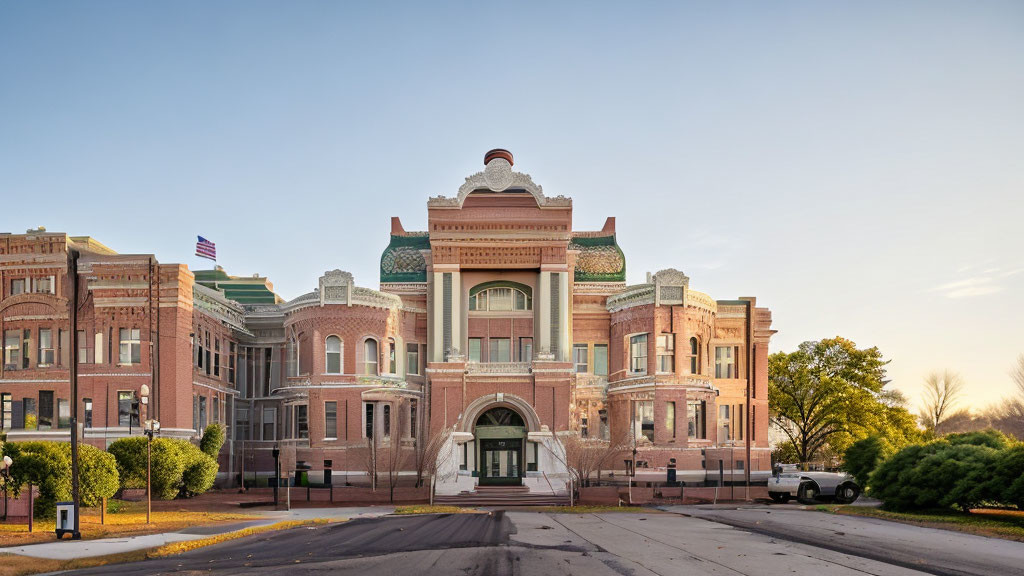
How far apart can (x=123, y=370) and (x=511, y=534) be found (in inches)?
1038

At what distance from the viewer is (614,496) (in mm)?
43812

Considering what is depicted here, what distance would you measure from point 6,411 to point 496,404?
2668 centimetres

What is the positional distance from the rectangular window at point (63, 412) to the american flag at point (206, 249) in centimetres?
1162

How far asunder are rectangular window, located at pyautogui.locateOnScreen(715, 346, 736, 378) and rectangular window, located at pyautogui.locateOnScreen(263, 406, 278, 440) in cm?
3013

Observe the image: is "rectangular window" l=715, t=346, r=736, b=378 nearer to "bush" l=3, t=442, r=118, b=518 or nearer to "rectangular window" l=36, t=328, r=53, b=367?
"bush" l=3, t=442, r=118, b=518

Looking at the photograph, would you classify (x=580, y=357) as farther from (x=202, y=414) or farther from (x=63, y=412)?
(x=63, y=412)

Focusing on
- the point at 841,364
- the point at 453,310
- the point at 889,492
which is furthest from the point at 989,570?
the point at 841,364

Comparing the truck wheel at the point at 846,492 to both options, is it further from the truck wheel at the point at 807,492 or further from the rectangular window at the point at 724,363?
the rectangular window at the point at 724,363

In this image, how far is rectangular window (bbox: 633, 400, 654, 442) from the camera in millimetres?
51219

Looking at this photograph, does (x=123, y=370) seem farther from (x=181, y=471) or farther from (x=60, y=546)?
(x=60, y=546)

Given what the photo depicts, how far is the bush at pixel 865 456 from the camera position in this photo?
4203 centimetres

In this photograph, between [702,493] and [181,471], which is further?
[702,493]

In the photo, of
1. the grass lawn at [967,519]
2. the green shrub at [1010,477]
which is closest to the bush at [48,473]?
the grass lawn at [967,519]

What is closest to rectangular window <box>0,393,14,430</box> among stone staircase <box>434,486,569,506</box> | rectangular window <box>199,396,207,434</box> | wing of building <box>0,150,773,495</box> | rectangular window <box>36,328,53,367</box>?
wing of building <box>0,150,773,495</box>
